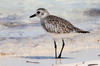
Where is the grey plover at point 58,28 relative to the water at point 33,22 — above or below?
above

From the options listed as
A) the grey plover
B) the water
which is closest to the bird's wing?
the grey plover

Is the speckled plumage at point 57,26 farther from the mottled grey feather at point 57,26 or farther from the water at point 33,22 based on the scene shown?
the water at point 33,22

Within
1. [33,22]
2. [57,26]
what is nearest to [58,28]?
[57,26]

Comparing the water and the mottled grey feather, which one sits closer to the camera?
the mottled grey feather

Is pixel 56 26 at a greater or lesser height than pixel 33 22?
greater

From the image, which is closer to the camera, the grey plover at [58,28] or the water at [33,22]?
the grey plover at [58,28]

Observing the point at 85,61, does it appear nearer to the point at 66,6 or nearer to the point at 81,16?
the point at 81,16

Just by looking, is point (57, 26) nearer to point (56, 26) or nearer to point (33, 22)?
point (56, 26)

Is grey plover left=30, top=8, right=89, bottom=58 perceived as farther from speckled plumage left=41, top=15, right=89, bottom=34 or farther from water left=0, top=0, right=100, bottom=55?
water left=0, top=0, right=100, bottom=55

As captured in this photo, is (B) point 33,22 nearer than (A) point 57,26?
No

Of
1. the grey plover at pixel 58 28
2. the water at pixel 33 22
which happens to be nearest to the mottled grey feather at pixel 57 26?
the grey plover at pixel 58 28

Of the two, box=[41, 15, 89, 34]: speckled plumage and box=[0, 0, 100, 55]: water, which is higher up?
box=[41, 15, 89, 34]: speckled plumage

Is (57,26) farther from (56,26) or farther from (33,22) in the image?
(33,22)

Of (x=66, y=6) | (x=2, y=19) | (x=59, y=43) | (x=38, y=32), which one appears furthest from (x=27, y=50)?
(x=66, y=6)
